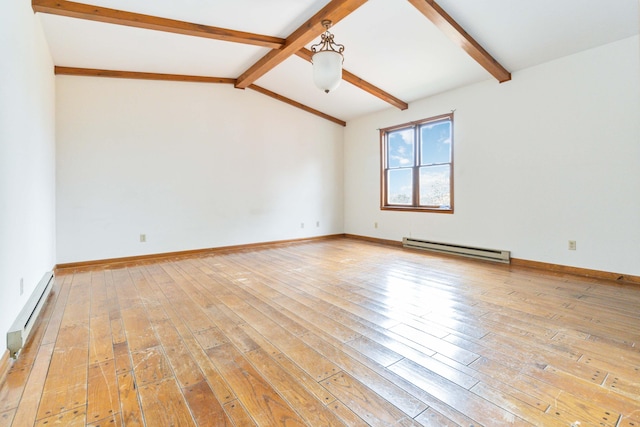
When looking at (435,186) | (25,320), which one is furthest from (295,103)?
(25,320)

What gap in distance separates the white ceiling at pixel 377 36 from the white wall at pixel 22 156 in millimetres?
679

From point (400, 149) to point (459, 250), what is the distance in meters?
2.19

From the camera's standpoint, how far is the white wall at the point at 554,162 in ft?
10.8

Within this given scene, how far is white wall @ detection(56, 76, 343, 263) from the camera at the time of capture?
413 cm

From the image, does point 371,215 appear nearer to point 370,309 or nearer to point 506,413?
point 370,309

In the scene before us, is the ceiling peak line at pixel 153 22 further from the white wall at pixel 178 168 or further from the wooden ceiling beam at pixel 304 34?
the white wall at pixel 178 168

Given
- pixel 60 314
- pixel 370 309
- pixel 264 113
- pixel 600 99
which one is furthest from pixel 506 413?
pixel 264 113

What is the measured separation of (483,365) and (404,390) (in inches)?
21.8

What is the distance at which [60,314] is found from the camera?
257 cm

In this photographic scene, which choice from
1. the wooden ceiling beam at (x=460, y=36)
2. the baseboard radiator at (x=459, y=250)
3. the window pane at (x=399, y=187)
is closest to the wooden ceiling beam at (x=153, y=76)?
the window pane at (x=399, y=187)

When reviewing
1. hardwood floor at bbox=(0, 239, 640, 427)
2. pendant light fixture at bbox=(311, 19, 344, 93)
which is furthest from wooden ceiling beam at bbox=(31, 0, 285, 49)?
hardwood floor at bbox=(0, 239, 640, 427)

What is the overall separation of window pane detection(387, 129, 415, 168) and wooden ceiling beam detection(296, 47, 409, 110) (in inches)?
19.8

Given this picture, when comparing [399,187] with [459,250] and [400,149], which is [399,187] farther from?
[459,250]

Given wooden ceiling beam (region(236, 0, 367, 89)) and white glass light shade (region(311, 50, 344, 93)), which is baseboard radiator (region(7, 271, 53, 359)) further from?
wooden ceiling beam (region(236, 0, 367, 89))
